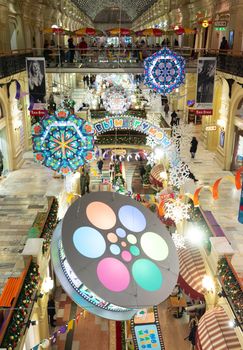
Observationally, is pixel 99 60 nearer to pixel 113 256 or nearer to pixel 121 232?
pixel 121 232

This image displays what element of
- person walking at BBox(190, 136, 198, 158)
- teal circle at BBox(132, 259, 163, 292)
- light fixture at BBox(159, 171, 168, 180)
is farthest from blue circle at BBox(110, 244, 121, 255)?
person walking at BBox(190, 136, 198, 158)

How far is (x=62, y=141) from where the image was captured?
805 cm

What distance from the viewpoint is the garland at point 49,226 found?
1023 cm

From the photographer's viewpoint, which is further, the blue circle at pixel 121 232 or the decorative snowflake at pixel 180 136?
the decorative snowflake at pixel 180 136

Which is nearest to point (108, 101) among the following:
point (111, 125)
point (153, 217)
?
point (111, 125)

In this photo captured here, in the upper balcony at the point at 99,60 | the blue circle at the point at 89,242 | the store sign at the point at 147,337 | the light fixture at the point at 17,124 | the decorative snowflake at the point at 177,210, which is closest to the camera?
the blue circle at the point at 89,242

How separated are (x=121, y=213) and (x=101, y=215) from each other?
0.32m

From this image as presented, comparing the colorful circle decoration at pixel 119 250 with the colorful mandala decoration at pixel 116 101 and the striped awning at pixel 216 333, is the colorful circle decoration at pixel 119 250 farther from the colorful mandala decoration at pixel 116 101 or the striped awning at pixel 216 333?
the colorful mandala decoration at pixel 116 101

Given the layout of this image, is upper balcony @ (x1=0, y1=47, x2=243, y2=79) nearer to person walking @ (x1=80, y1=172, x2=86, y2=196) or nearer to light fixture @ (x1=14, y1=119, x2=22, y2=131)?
light fixture @ (x1=14, y1=119, x2=22, y2=131)

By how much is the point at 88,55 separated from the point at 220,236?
580 inches

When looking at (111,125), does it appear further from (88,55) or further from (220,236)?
(88,55)

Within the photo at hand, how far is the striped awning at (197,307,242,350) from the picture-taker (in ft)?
26.2

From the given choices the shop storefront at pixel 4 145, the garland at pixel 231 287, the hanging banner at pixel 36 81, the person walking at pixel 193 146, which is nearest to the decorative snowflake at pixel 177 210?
the garland at pixel 231 287

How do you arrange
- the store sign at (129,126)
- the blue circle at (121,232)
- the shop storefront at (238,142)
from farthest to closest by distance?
the shop storefront at (238,142)
the store sign at (129,126)
the blue circle at (121,232)
